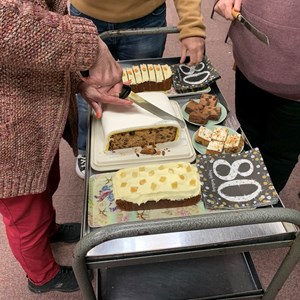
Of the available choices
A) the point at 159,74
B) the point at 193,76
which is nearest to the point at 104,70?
the point at 159,74

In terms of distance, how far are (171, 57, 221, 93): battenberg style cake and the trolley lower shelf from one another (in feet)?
Result: 2.22

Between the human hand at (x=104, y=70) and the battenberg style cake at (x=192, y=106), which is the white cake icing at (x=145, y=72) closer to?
the battenberg style cake at (x=192, y=106)

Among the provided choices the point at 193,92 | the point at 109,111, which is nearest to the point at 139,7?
the point at 193,92

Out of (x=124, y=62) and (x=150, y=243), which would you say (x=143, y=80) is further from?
(x=150, y=243)

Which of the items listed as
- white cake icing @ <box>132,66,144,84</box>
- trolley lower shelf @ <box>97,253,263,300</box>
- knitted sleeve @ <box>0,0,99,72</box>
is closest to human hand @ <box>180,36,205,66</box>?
white cake icing @ <box>132,66,144,84</box>

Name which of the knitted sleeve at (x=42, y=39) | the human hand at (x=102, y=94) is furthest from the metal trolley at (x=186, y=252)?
the knitted sleeve at (x=42, y=39)

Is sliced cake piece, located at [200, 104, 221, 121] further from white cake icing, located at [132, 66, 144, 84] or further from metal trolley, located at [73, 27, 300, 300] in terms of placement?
white cake icing, located at [132, 66, 144, 84]

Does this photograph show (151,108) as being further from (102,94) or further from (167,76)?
(167,76)

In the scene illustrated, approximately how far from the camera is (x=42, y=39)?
653 mm

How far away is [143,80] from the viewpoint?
51.7 inches

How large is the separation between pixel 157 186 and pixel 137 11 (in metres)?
0.80

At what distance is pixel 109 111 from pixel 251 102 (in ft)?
1.91

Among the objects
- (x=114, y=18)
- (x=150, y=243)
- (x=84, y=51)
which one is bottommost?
(x=150, y=243)

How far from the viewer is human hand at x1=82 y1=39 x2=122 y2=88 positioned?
2.58 feet
